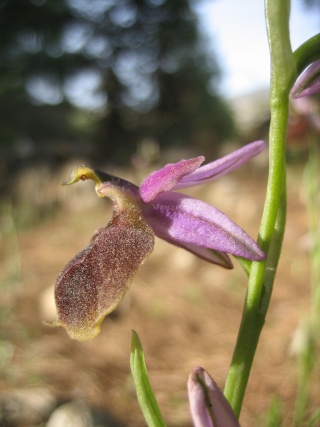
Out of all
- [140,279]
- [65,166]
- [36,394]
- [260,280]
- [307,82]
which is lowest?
[65,166]

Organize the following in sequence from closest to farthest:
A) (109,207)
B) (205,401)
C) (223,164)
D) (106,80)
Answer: (205,401) → (223,164) → (109,207) → (106,80)

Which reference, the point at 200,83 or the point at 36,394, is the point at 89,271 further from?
the point at 200,83

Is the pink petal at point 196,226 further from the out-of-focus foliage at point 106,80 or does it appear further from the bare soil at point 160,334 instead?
the out-of-focus foliage at point 106,80

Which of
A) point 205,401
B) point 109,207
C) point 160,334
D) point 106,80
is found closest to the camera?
point 205,401

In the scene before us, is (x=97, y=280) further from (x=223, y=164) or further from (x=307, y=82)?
(x=307, y=82)

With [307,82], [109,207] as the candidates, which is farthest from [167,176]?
[109,207]

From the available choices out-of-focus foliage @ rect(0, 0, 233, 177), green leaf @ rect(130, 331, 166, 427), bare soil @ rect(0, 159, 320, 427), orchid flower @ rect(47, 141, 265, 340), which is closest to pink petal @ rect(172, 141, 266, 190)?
orchid flower @ rect(47, 141, 265, 340)

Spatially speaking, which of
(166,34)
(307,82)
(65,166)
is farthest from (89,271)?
(166,34)

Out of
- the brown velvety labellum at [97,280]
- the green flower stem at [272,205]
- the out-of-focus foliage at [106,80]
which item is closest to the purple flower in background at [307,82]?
the green flower stem at [272,205]

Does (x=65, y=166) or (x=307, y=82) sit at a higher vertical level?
(x=307, y=82)
